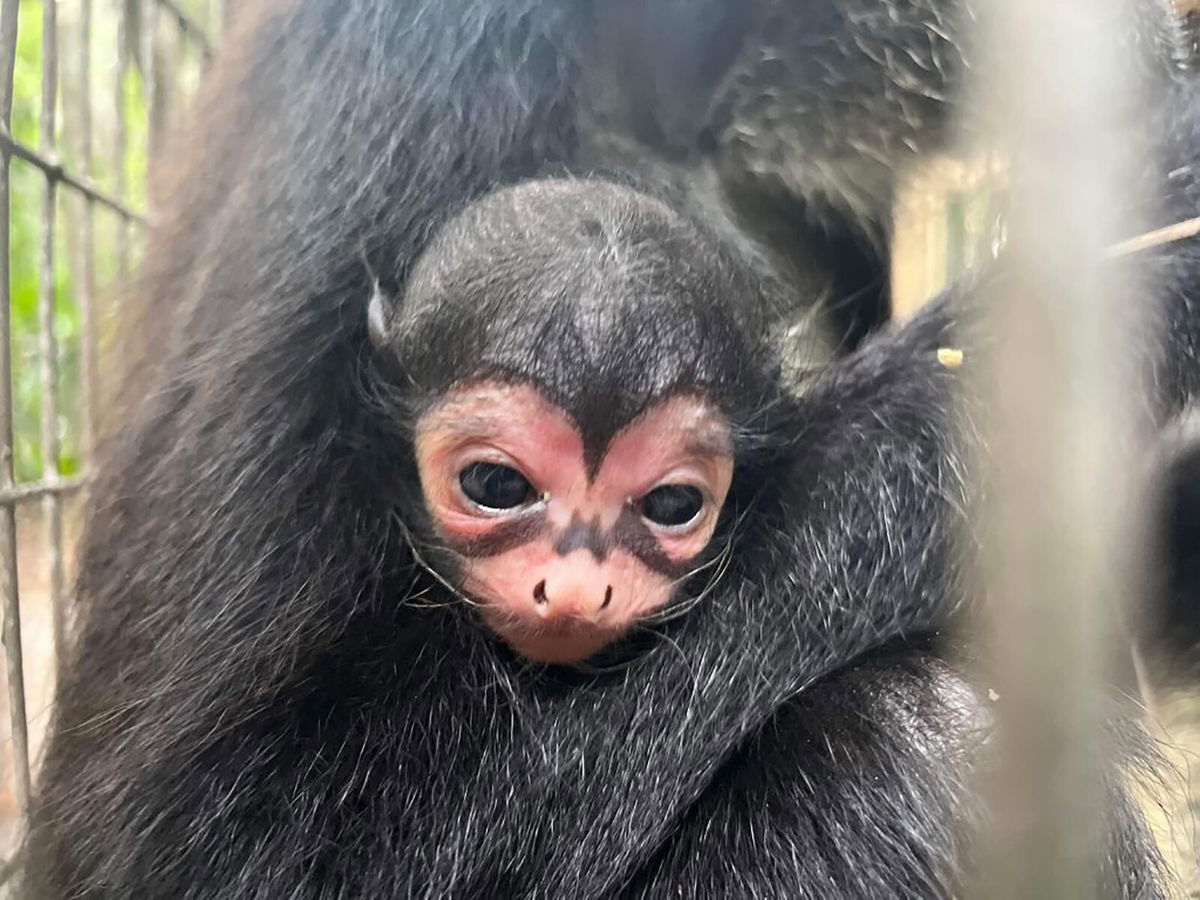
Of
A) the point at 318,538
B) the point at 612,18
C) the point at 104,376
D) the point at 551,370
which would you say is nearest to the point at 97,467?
the point at 104,376

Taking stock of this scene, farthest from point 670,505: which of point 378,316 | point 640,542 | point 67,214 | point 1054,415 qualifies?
point 67,214

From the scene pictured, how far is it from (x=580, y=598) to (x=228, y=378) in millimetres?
322

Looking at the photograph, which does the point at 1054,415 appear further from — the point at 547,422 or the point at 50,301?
the point at 50,301

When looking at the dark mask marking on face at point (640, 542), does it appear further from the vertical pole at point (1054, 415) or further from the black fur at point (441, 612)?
the vertical pole at point (1054, 415)

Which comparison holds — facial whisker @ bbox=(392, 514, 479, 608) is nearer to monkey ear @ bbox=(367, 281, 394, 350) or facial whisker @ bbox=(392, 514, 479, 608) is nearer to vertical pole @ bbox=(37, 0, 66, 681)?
monkey ear @ bbox=(367, 281, 394, 350)

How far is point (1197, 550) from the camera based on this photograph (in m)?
1.07

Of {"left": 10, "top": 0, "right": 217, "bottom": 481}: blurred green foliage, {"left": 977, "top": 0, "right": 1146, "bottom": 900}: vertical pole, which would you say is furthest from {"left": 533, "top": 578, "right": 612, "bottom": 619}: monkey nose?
{"left": 10, "top": 0, "right": 217, "bottom": 481}: blurred green foliage

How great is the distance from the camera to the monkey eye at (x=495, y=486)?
0.82 metres

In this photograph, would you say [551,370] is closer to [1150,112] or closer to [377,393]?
[377,393]

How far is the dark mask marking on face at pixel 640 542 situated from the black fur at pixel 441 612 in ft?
0.17

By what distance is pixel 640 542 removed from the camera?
83 centimetres

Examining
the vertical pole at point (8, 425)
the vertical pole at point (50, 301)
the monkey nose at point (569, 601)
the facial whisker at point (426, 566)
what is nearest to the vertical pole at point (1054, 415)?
the monkey nose at point (569, 601)

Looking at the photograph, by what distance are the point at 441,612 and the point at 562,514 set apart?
0.14 metres

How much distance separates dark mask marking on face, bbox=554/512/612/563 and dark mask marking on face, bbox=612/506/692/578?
13 millimetres
